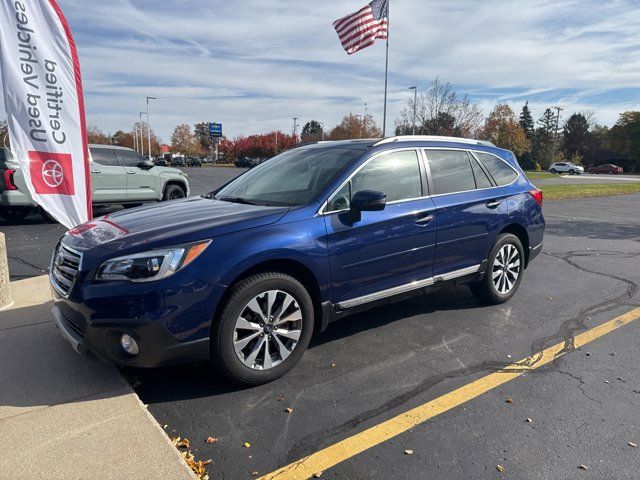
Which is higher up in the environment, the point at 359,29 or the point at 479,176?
the point at 359,29

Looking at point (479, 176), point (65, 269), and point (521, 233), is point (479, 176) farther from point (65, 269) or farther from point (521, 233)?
point (65, 269)

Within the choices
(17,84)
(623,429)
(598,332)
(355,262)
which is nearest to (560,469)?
(623,429)

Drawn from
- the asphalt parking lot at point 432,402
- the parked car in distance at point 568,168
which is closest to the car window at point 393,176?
the asphalt parking lot at point 432,402

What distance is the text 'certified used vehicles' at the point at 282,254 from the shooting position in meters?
2.89

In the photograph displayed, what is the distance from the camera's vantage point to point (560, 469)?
2.50m

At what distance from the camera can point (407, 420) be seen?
9.66ft

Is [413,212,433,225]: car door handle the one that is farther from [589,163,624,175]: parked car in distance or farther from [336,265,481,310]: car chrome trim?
[589,163,624,175]: parked car in distance

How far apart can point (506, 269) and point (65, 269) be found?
13.7 ft

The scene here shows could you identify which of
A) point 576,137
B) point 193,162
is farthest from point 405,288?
point 576,137

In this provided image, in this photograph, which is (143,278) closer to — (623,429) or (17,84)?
(623,429)

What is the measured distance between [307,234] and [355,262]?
0.51 meters

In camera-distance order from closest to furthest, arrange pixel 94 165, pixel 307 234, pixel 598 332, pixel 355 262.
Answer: pixel 307 234 < pixel 355 262 < pixel 598 332 < pixel 94 165

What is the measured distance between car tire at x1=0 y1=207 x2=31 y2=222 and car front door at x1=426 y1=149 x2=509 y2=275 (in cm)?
970

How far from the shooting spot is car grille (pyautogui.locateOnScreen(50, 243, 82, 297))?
3.05 metres
